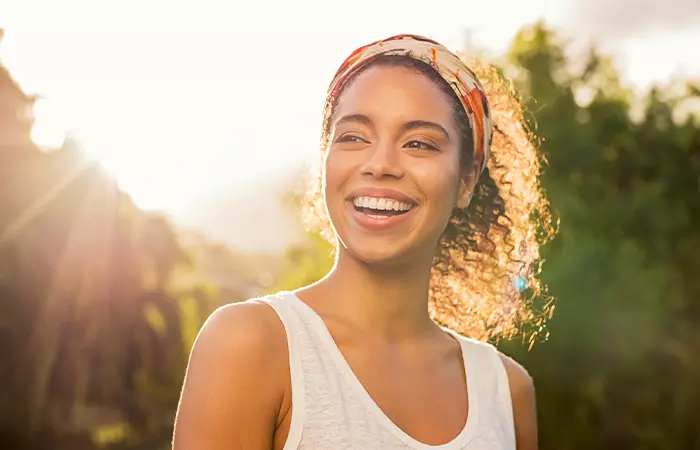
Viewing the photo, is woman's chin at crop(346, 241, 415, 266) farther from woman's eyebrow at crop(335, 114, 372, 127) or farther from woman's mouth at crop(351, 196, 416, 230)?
woman's eyebrow at crop(335, 114, 372, 127)

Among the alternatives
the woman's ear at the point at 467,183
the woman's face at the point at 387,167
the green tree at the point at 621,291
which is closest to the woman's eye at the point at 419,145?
the woman's face at the point at 387,167

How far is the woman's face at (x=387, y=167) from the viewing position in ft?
8.95

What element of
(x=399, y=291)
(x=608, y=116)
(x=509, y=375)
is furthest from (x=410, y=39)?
(x=608, y=116)

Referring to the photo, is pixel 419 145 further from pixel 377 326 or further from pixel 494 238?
pixel 494 238

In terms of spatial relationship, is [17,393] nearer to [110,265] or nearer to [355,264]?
[110,265]

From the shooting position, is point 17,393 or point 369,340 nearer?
point 369,340

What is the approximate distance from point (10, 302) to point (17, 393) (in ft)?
4.39

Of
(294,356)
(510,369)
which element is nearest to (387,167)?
(294,356)

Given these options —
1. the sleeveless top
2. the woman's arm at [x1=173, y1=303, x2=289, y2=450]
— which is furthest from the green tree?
the woman's arm at [x1=173, y1=303, x2=289, y2=450]

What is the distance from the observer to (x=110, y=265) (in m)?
16.0

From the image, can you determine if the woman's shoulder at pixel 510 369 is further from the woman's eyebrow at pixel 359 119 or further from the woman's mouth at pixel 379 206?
the woman's eyebrow at pixel 359 119

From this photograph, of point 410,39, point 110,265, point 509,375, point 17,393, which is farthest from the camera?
point 110,265

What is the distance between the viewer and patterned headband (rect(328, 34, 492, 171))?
288 cm

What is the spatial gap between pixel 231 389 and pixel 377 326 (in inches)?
23.8
